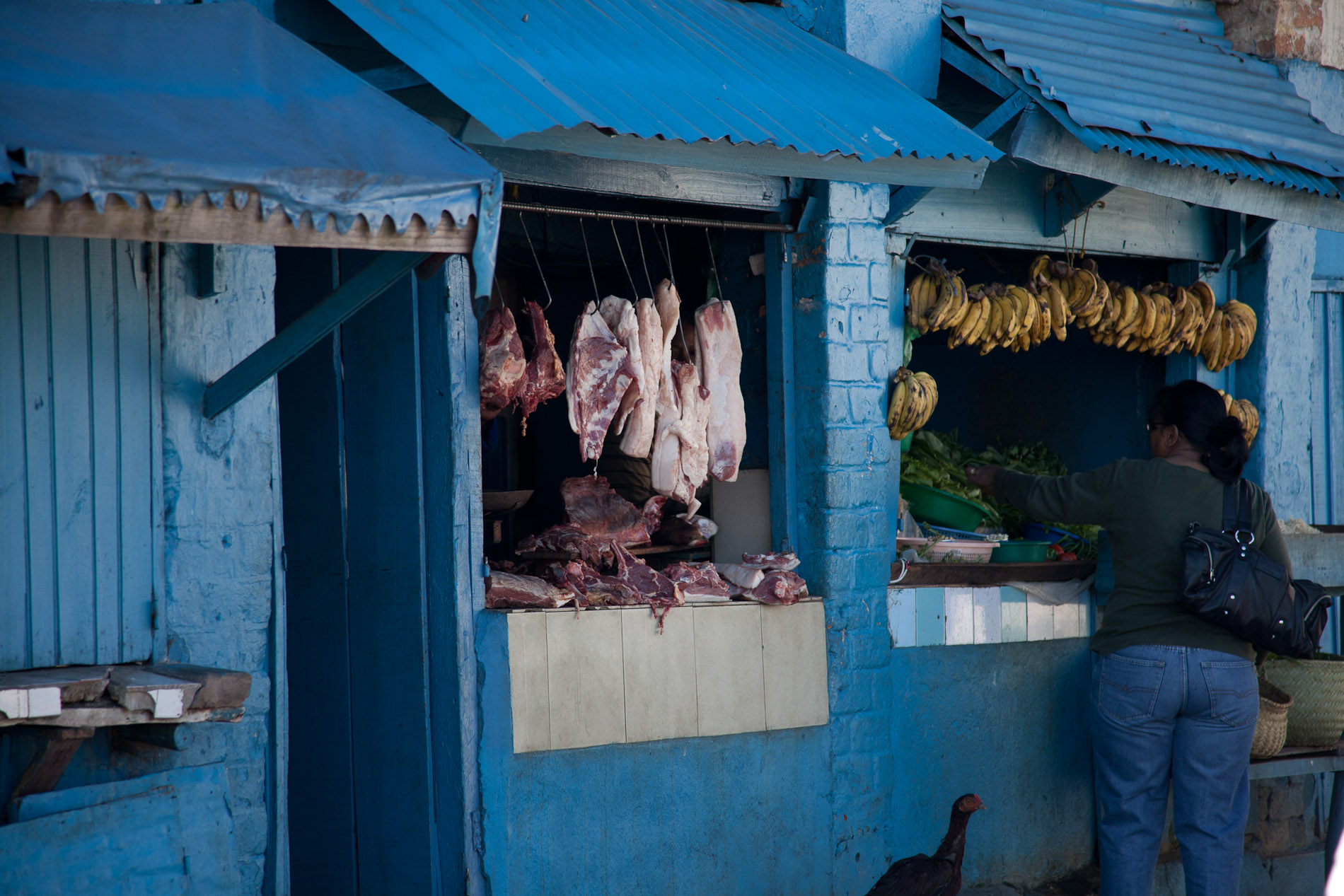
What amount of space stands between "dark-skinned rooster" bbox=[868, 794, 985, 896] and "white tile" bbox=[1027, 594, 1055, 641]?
142 cm

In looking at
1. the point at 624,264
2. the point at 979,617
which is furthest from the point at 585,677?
the point at 979,617

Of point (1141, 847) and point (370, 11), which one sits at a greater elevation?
point (370, 11)

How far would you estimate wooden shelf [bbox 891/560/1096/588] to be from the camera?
5.88 metres

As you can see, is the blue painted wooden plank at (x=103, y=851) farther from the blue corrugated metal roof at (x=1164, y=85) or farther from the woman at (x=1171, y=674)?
the blue corrugated metal roof at (x=1164, y=85)

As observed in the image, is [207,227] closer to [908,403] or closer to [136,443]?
[136,443]

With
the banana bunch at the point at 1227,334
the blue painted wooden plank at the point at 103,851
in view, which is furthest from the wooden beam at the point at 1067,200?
the blue painted wooden plank at the point at 103,851

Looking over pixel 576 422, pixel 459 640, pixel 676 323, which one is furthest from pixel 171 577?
pixel 676 323

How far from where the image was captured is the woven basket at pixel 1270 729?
561 cm

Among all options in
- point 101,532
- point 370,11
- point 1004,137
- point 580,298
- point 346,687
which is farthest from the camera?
point 580,298

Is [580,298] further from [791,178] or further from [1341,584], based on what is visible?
[1341,584]

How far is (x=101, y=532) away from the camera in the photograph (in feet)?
12.5

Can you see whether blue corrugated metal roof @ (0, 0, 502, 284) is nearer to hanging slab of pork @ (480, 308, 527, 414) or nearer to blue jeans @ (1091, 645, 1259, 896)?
hanging slab of pork @ (480, 308, 527, 414)

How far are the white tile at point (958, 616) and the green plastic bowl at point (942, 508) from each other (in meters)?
0.44

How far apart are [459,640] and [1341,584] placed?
4.42 m
